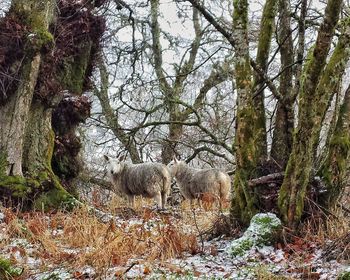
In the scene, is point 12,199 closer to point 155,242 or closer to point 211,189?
point 155,242

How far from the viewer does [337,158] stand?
7148mm

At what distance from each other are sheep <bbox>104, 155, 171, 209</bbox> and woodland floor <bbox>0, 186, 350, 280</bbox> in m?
5.03

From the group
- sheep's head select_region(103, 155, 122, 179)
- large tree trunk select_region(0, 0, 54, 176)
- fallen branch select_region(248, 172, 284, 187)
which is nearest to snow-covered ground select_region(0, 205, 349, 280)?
fallen branch select_region(248, 172, 284, 187)

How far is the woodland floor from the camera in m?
5.53

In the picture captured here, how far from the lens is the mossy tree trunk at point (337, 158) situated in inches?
279

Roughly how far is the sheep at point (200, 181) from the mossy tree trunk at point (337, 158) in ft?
20.7

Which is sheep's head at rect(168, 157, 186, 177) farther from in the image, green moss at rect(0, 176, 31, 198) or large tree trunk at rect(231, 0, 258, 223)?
large tree trunk at rect(231, 0, 258, 223)

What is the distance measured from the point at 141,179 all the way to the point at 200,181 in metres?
2.01

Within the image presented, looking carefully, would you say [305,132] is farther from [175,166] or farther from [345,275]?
[175,166]

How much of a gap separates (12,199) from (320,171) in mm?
5120

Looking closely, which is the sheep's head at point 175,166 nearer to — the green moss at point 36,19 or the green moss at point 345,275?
the green moss at point 36,19

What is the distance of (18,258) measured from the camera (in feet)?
20.3

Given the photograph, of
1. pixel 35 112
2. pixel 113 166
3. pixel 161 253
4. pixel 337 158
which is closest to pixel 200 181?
pixel 113 166

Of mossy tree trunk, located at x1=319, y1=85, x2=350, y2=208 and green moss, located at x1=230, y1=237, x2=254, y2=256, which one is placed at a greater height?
mossy tree trunk, located at x1=319, y1=85, x2=350, y2=208
